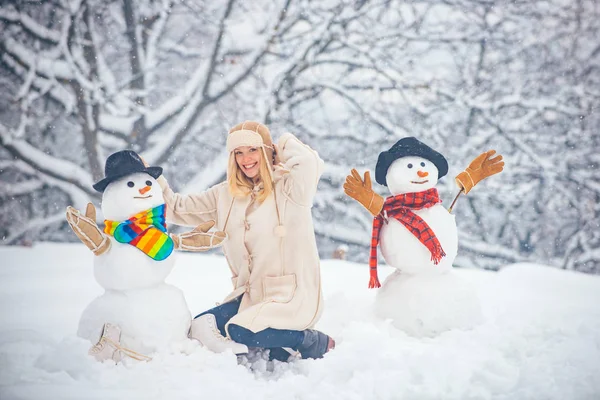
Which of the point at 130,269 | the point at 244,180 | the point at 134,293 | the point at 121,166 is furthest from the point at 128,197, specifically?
the point at 244,180

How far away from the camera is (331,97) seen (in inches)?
332

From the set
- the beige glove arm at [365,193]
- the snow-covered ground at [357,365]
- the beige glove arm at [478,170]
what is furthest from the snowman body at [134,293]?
the beige glove arm at [478,170]

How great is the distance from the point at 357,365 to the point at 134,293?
1.04m

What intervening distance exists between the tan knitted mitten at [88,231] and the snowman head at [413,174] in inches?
58.1

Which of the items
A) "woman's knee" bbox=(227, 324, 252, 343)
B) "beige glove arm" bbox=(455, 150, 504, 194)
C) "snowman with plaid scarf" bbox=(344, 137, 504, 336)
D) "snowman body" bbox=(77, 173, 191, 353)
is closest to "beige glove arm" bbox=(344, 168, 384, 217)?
"snowman with plaid scarf" bbox=(344, 137, 504, 336)

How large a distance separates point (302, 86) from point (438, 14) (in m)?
2.51

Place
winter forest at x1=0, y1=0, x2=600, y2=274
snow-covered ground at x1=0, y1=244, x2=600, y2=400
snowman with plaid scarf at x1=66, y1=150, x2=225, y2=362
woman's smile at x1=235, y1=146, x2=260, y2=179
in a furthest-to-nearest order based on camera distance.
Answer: winter forest at x1=0, y1=0, x2=600, y2=274
woman's smile at x1=235, y1=146, x2=260, y2=179
snowman with plaid scarf at x1=66, y1=150, x2=225, y2=362
snow-covered ground at x1=0, y1=244, x2=600, y2=400

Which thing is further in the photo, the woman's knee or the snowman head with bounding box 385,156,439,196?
the snowman head with bounding box 385,156,439,196

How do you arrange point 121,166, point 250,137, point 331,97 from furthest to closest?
point 331,97 < point 250,137 < point 121,166

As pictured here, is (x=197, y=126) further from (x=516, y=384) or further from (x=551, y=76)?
(x=516, y=384)

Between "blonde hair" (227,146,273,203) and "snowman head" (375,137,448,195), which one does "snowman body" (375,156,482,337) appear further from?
"blonde hair" (227,146,273,203)

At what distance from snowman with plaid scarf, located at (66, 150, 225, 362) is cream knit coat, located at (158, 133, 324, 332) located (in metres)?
0.34

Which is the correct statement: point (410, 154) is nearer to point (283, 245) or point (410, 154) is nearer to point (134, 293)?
point (283, 245)

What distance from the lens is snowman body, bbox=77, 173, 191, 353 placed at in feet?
7.80
